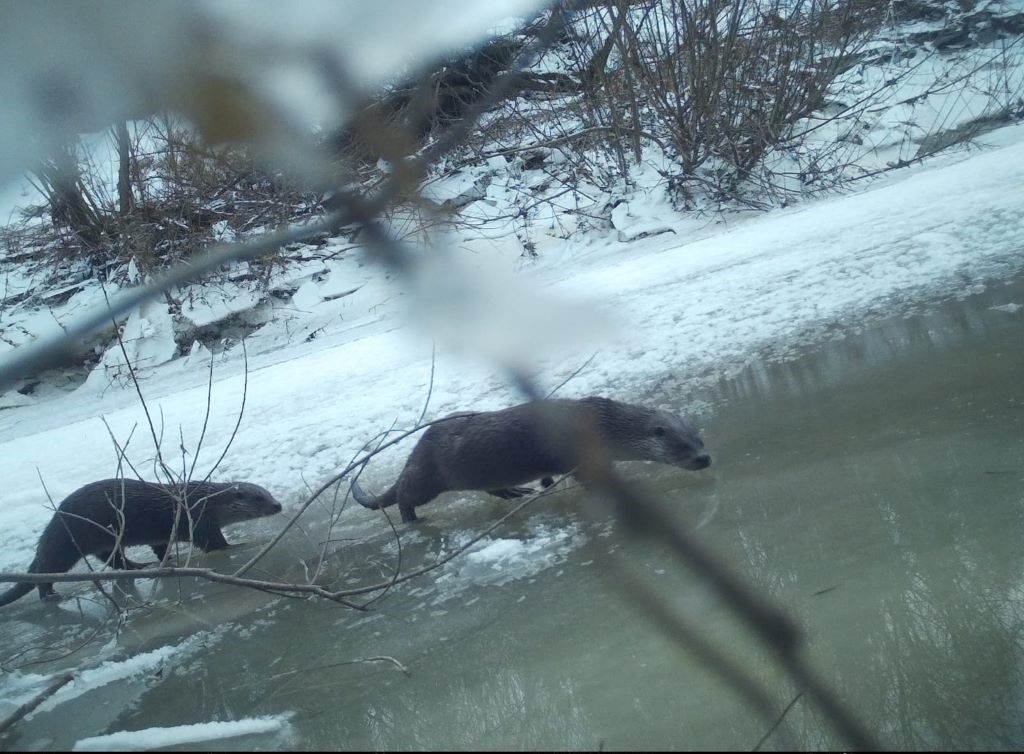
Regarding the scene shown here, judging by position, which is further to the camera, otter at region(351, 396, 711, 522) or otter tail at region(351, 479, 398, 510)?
otter tail at region(351, 479, 398, 510)

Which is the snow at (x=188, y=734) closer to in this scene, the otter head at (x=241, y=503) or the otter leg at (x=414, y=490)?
the otter leg at (x=414, y=490)

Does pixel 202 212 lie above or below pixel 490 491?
above

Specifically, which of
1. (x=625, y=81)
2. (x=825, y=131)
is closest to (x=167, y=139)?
(x=625, y=81)

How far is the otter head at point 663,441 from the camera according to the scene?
3.15 meters

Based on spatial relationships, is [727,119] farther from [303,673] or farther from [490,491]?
[303,673]

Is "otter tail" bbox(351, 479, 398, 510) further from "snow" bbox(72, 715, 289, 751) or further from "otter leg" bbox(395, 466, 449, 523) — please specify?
"snow" bbox(72, 715, 289, 751)

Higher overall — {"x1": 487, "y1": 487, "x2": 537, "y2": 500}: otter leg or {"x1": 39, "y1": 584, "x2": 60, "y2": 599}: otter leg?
{"x1": 39, "y1": 584, "x2": 60, "y2": 599}: otter leg

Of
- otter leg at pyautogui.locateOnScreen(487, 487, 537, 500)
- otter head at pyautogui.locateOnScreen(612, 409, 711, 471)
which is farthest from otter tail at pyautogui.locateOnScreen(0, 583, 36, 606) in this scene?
otter head at pyautogui.locateOnScreen(612, 409, 711, 471)

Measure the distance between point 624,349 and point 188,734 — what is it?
390 cm

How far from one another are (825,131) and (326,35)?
33.4 ft

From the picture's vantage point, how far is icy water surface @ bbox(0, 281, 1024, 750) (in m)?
1.28

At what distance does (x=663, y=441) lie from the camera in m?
3.28

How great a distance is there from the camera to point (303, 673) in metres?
2.06

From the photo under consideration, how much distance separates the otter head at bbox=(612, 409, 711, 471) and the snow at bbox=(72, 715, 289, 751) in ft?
5.81
